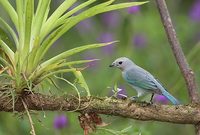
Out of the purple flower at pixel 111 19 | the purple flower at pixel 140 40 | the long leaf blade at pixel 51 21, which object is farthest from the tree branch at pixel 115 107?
the purple flower at pixel 111 19

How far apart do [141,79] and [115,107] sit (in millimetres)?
189

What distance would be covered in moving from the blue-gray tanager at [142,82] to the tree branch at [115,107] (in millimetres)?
98

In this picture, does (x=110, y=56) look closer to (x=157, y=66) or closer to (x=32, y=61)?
(x=157, y=66)

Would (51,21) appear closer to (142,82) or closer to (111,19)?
(142,82)

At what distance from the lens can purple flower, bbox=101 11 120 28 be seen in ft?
16.1

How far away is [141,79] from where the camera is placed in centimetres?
187

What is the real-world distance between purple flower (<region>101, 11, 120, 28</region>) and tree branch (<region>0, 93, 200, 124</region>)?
10.4ft

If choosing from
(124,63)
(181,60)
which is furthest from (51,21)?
(181,60)

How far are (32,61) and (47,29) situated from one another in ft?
0.39

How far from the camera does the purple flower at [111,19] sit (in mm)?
4914

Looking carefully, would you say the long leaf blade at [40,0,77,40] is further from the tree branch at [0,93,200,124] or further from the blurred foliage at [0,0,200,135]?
the blurred foliage at [0,0,200,135]

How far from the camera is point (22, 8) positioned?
181 centimetres

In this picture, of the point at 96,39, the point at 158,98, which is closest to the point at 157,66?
the point at 96,39

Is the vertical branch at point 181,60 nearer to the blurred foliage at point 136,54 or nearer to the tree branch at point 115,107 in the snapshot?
the tree branch at point 115,107
